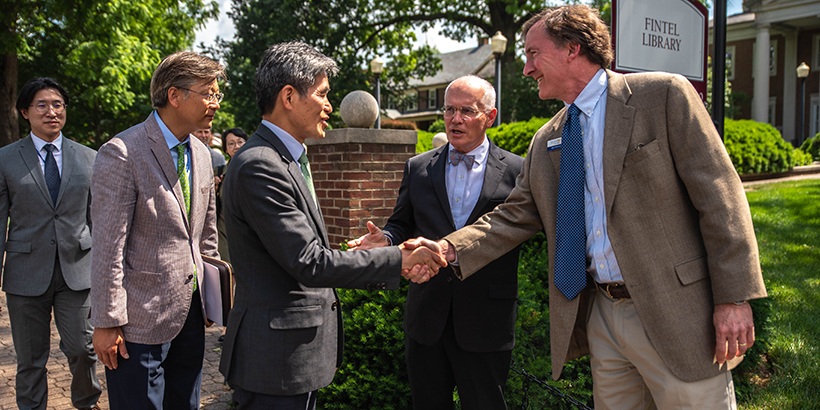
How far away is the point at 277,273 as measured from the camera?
2219 mm

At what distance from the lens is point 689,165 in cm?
204

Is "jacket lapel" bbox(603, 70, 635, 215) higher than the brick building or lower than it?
lower

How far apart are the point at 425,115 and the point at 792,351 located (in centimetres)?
5220

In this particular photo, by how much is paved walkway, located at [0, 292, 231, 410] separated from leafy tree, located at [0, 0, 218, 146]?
31.5 feet

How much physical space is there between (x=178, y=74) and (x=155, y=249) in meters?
0.85

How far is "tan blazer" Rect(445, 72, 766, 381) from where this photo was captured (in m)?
1.98

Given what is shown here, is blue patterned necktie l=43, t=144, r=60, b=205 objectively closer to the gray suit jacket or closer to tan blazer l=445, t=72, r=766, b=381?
the gray suit jacket

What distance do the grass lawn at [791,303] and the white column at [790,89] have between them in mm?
26371

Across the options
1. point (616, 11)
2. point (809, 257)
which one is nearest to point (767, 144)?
point (809, 257)

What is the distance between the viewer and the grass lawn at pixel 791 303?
4152 millimetres

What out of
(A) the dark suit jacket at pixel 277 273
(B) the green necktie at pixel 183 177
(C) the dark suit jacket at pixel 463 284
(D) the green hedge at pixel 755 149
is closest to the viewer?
(A) the dark suit jacket at pixel 277 273

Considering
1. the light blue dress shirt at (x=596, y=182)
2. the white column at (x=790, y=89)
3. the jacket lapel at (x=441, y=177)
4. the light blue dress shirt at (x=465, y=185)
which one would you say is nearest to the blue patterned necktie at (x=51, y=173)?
the jacket lapel at (x=441, y=177)

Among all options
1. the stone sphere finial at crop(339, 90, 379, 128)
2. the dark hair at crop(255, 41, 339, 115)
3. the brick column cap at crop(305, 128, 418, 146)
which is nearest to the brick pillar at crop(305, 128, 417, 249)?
the brick column cap at crop(305, 128, 418, 146)

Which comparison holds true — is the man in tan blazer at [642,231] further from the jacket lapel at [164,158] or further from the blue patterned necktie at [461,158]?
the jacket lapel at [164,158]
